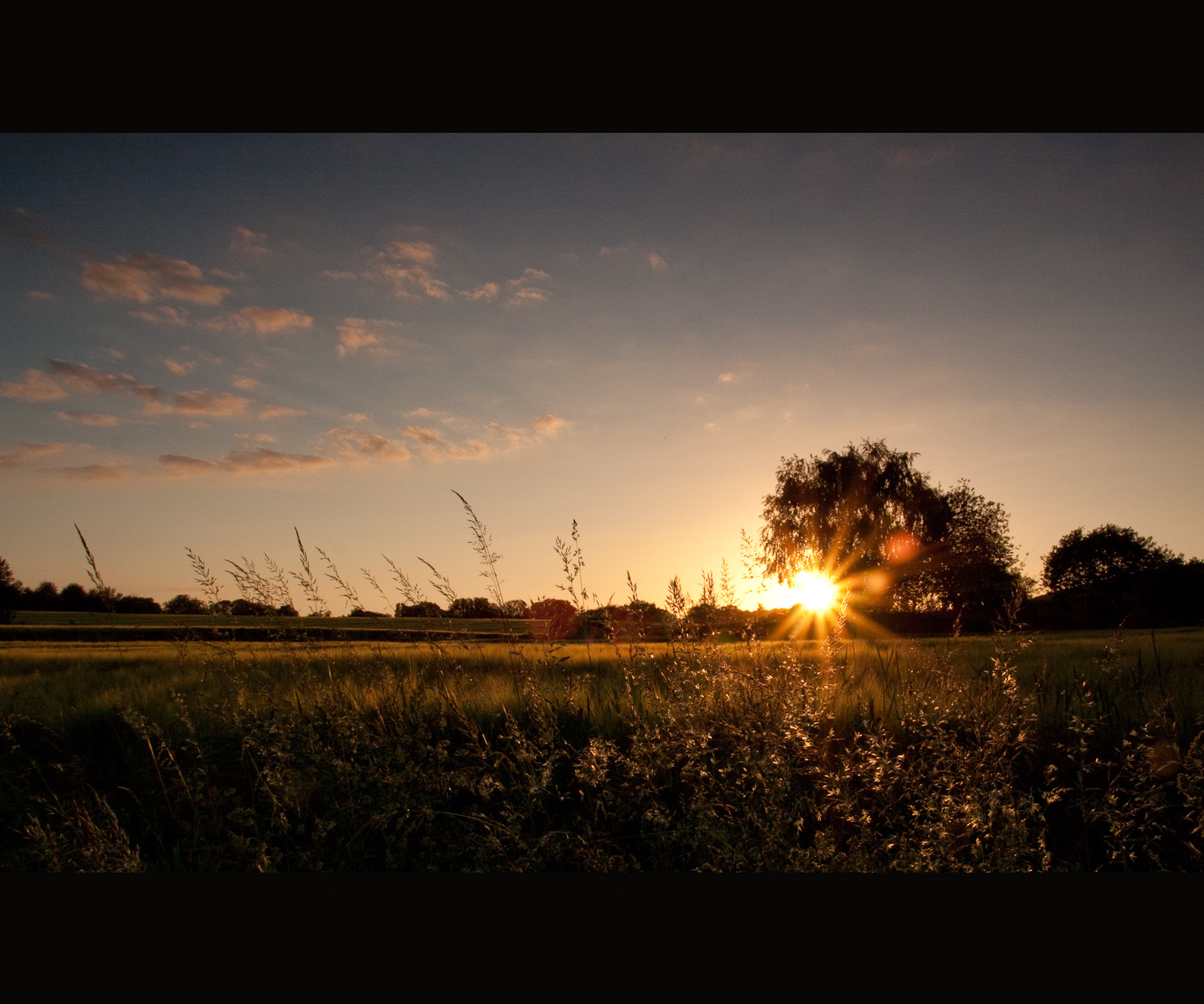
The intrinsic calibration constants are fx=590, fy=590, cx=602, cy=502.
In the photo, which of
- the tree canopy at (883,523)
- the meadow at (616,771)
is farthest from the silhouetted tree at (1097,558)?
the meadow at (616,771)

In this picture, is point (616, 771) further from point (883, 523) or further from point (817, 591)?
point (883, 523)

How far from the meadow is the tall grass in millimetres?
20

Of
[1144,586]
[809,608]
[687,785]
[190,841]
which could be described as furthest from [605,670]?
[1144,586]

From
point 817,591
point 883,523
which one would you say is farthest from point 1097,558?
Result: point 817,591

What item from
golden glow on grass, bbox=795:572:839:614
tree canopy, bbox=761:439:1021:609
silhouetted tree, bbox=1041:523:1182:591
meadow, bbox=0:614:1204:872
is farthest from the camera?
silhouetted tree, bbox=1041:523:1182:591

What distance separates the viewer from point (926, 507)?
33.5m

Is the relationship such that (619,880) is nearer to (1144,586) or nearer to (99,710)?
(99,710)

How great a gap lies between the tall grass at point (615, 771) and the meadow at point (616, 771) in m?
0.02

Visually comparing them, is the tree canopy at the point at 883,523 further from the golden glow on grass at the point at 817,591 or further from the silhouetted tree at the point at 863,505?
the golden glow on grass at the point at 817,591

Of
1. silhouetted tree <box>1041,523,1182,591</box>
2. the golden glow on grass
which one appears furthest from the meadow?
silhouetted tree <box>1041,523,1182,591</box>

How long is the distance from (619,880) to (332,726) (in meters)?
2.68

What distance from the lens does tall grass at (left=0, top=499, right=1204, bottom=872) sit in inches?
108

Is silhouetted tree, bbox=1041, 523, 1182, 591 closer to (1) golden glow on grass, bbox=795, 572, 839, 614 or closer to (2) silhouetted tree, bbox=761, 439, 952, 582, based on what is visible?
(2) silhouetted tree, bbox=761, 439, 952, 582

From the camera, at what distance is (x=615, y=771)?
350 centimetres
